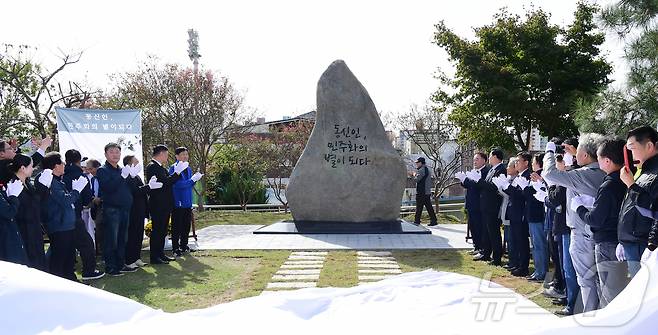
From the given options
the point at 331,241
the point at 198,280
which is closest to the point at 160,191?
the point at 198,280

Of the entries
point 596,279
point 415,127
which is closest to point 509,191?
point 596,279

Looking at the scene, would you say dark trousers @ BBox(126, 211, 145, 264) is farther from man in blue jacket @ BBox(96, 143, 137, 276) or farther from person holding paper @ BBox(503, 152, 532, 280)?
person holding paper @ BBox(503, 152, 532, 280)

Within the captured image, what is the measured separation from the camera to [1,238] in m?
5.36

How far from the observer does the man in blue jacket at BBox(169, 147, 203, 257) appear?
8742 millimetres

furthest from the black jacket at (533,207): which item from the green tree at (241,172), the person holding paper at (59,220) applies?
the green tree at (241,172)

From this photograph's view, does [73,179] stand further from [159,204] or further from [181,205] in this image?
[181,205]

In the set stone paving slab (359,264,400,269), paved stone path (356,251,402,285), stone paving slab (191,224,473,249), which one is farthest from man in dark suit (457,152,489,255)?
stone paving slab (359,264,400,269)

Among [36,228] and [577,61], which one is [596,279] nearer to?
[36,228]

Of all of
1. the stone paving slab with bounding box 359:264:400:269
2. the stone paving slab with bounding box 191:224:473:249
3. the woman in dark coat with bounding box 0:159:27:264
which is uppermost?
the woman in dark coat with bounding box 0:159:27:264

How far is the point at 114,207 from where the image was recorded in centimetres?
745

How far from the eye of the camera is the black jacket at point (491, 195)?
775cm

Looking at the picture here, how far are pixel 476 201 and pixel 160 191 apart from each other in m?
4.81

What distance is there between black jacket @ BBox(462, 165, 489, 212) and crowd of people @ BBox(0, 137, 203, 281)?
172 inches

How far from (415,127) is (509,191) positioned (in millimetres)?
14207
